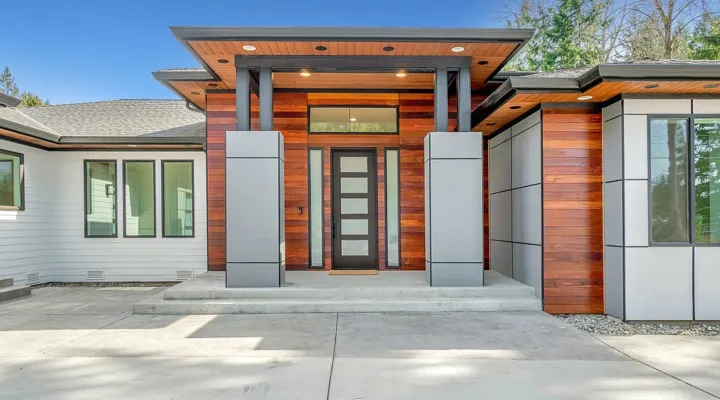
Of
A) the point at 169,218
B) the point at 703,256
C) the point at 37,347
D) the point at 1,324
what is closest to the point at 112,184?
the point at 169,218

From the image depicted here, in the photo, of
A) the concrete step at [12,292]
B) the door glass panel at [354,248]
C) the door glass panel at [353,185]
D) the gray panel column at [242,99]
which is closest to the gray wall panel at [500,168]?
the door glass panel at [353,185]

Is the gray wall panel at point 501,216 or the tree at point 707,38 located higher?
the tree at point 707,38

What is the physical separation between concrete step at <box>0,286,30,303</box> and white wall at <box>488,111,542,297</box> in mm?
7577

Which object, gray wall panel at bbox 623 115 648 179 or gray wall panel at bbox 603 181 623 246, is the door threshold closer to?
gray wall panel at bbox 603 181 623 246

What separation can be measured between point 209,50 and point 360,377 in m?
4.37

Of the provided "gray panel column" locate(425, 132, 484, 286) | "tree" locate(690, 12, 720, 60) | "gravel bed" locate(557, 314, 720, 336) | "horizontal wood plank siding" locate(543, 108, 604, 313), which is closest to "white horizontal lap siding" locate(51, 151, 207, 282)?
"gray panel column" locate(425, 132, 484, 286)

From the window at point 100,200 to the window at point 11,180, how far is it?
1.03m

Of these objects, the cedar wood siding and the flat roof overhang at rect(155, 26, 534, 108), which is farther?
the cedar wood siding

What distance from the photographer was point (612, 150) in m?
5.11

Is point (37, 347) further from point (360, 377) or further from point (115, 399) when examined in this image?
point (360, 377)

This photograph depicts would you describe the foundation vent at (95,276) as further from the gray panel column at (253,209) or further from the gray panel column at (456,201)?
the gray panel column at (456,201)

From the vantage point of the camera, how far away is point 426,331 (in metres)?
4.29

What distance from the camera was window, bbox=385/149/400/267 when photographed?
7113 mm

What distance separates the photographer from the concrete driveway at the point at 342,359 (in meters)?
2.88
